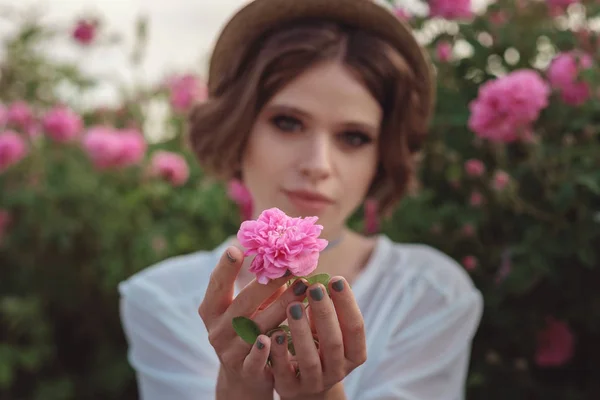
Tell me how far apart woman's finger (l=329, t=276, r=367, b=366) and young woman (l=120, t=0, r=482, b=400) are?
0.30 m

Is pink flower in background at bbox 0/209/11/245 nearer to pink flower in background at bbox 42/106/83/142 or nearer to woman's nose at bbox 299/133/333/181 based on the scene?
pink flower in background at bbox 42/106/83/142

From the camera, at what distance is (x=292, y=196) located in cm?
153

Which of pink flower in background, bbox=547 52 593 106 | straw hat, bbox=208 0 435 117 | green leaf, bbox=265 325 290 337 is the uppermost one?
straw hat, bbox=208 0 435 117

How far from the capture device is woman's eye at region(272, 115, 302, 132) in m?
1.60

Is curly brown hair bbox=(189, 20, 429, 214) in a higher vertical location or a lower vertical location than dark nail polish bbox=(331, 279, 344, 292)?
higher

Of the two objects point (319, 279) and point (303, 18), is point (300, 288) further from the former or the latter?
point (303, 18)

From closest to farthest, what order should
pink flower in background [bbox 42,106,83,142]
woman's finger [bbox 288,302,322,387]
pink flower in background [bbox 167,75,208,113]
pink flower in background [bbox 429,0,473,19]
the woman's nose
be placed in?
woman's finger [bbox 288,302,322,387] → the woman's nose → pink flower in background [bbox 429,0,473,19] → pink flower in background [bbox 42,106,83,142] → pink flower in background [bbox 167,75,208,113]

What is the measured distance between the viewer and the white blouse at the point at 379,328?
1626 mm

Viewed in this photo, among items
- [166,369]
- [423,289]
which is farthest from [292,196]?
[166,369]

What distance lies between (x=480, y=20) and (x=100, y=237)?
1.74m

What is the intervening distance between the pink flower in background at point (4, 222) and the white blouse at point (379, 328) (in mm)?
1443

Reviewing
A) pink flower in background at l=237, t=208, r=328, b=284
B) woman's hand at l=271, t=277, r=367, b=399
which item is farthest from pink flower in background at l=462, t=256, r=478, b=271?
pink flower in background at l=237, t=208, r=328, b=284

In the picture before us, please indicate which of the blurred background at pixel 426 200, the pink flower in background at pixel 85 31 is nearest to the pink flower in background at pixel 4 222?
the blurred background at pixel 426 200

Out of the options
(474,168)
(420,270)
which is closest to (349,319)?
(420,270)
